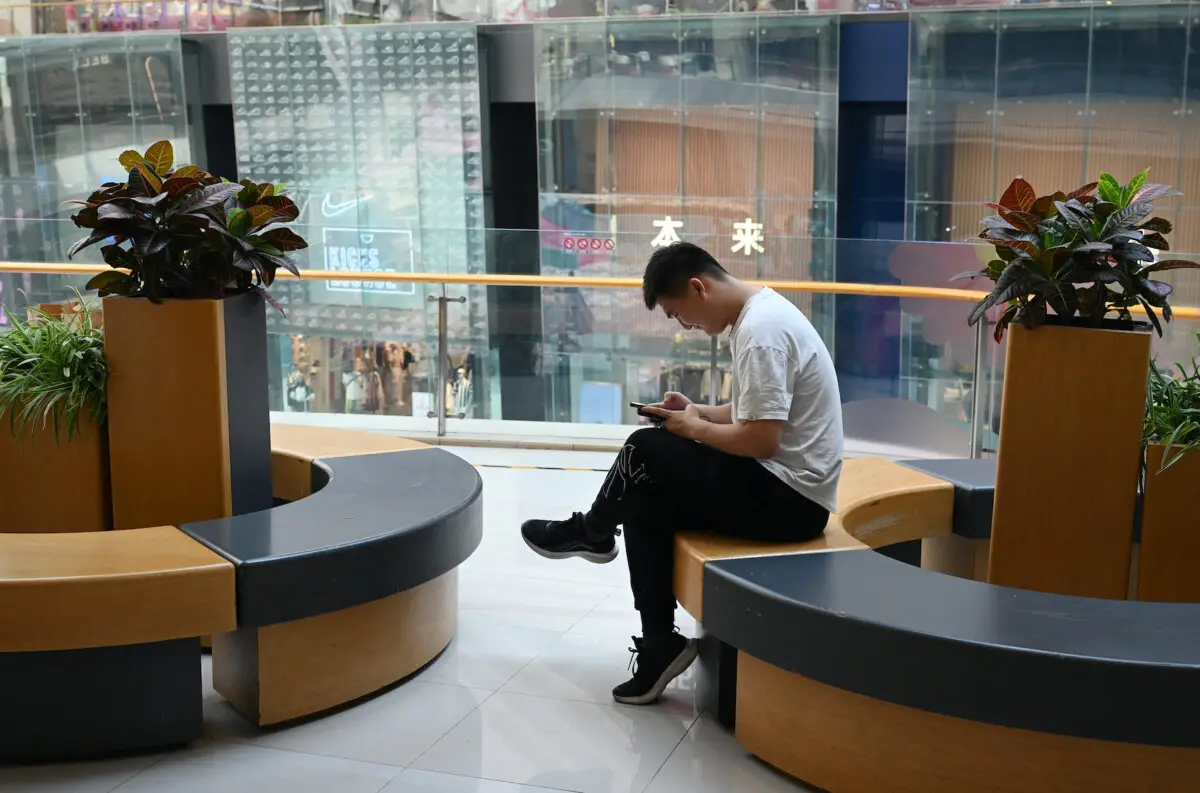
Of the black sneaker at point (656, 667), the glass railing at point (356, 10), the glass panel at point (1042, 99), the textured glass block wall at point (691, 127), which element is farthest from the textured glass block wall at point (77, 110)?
the black sneaker at point (656, 667)

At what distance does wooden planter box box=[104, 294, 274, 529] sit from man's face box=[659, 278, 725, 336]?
121 cm

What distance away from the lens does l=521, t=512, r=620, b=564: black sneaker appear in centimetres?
322

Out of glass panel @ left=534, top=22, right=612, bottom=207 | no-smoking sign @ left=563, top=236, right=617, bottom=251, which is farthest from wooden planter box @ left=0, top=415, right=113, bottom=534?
glass panel @ left=534, top=22, right=612, bottom=207

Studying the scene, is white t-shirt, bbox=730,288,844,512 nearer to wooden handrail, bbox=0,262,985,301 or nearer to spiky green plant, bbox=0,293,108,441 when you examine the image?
spiky green plant, bbox=0,293,108,441

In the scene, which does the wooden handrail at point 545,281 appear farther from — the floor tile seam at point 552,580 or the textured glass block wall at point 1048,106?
the textured glass block wall at point 1048,106

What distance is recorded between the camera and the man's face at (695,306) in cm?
296

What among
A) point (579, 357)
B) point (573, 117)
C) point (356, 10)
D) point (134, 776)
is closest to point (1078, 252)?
point (134, 776)

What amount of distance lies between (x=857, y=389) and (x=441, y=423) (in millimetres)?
2182

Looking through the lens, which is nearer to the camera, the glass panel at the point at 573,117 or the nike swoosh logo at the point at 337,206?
the glass panel at the point at 573,117

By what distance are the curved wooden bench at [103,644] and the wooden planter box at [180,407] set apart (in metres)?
0.54

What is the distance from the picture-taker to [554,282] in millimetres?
6340

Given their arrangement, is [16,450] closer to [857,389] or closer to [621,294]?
[621,294]

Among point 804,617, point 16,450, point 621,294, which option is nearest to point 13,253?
point 621,294

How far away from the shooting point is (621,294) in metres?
6.24
